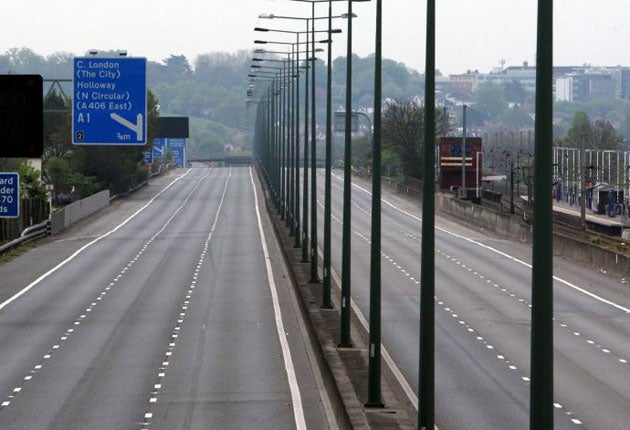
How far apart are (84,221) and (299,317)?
54260mm

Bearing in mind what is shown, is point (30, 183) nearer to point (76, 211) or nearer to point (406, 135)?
point (76, 211)

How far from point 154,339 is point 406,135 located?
126 meters

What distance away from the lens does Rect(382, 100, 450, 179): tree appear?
160 meters

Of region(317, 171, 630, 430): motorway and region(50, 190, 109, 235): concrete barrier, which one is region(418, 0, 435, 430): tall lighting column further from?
region(50, 190, 109, 235): concrete barrier

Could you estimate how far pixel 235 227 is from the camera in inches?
3612

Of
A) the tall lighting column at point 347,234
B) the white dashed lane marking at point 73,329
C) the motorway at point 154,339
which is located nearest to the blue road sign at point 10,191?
the motorway at point 154,339

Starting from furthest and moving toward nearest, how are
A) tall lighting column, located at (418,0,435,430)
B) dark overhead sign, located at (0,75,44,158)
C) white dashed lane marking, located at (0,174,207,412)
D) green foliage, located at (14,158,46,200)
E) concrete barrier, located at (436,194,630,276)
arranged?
1. green foliage, located at (14,158,46,200)
2. concrete barrier, located at (436,194,630,276)
3. white dashed lane marking, located at (0,174,207,412)
4. dark overhead sign, located at (0,75,44,158)
5. tall lighting column, located at (418,0,435,430)

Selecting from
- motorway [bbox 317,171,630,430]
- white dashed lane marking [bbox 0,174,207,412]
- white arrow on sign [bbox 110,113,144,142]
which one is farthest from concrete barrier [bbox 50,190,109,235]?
white arrow on sign [bbox 110,113,144,142]

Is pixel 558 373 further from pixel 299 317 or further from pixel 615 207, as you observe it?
pixel 615 207

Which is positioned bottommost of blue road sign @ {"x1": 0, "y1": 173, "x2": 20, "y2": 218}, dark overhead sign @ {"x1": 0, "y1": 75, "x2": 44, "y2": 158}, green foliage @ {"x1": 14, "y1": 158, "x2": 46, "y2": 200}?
green foliage @ {"x1": 14, "y1": 158, "x2": 46, "y2": 200}

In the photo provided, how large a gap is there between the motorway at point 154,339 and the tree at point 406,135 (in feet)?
268

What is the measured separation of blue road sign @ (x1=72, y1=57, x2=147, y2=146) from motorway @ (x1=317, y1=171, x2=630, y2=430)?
407 inches

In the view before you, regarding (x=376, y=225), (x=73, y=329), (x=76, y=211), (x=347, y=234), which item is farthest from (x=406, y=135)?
(x=376, y=225)

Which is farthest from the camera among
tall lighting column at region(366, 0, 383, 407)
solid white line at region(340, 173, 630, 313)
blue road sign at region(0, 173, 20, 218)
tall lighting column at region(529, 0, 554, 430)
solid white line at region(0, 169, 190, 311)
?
solid white line at region(0, 169, 190, 311)
